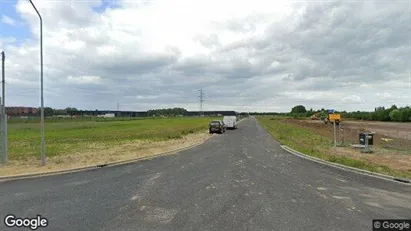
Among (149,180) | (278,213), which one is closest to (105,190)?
(149,180)

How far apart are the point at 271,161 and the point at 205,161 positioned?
322 cm

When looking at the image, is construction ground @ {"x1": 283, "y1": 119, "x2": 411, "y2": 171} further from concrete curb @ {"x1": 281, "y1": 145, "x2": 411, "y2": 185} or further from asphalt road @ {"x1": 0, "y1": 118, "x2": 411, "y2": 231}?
asphalt road @ {"x1": 0, "y1": 118, "x2": 411, "y2": 231}

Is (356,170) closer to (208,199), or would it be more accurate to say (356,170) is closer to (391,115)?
(208,199)

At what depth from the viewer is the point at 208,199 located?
8430 millimetres

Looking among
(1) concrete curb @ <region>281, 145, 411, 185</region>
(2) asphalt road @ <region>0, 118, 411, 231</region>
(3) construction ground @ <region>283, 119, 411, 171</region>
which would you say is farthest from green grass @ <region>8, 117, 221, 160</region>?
(3) construction ground @ <region>283, 119, 411, 171</region>

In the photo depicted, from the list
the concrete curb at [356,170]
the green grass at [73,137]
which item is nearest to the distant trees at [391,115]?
the green grass at [73,137]

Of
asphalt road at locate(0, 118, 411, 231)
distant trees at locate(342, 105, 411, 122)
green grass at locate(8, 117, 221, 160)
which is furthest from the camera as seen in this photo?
distant trees at locate(342, 105, 411, 122)

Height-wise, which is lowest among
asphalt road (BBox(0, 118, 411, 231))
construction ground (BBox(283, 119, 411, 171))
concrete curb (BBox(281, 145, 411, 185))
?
construction ground (BBox(283, 119, 411, 171))

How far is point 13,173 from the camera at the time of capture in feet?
41.4

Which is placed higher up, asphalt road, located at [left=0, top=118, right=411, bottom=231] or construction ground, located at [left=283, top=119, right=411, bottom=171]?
asphalt road, located at [left=0, top=118, right=411, bottom=231]

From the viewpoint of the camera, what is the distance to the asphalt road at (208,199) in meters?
6.62

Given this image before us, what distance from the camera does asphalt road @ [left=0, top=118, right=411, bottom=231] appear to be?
21.7 feet

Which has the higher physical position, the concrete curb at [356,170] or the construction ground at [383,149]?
the concrete curb at [356,170]

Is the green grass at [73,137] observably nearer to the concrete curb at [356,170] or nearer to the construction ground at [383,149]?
the concrete curb at [356,170]
